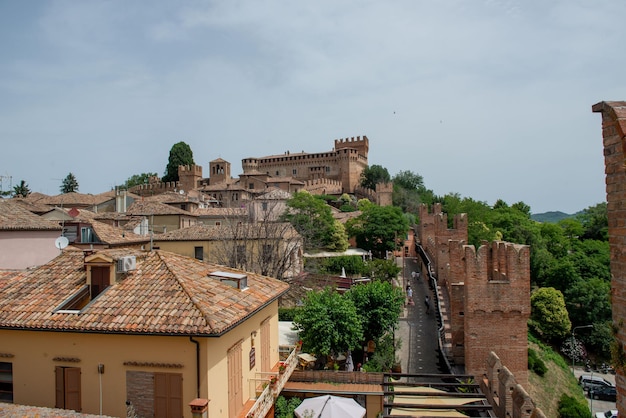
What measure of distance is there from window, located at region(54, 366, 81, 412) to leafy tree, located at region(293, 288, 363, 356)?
9.84 meters

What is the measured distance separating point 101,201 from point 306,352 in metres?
42.7

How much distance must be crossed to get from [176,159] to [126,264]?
81900 millimetres

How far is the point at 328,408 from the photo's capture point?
14078mm

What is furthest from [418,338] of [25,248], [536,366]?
[25,248]

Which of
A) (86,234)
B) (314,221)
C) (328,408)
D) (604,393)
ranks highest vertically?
(314,221)

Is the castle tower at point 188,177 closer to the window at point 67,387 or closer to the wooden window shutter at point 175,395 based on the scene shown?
the window at point 67,387

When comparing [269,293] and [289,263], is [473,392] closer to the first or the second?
[269,293]

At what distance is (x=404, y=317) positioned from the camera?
95.6 ft

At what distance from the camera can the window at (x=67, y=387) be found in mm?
10770

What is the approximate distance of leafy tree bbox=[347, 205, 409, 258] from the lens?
4722cm

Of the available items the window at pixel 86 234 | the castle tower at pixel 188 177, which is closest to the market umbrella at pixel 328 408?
the window at pixel 86 234

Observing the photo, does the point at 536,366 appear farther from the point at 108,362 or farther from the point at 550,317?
the point at 108,362

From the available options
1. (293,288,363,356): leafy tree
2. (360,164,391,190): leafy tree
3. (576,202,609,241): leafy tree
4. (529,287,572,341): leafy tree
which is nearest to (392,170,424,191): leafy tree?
(360,164,391,190): leafy tree

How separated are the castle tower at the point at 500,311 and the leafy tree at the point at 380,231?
28628 mm
